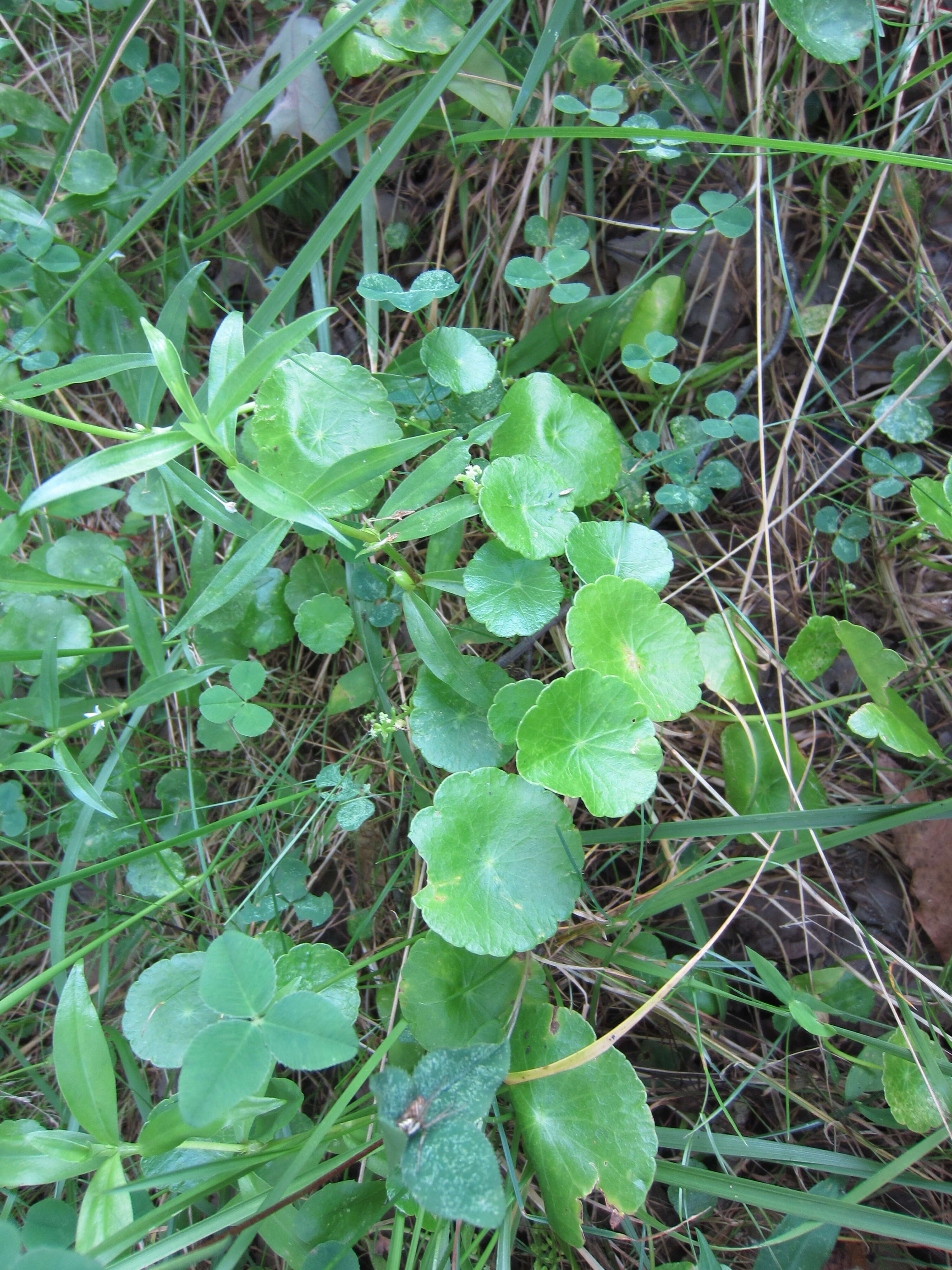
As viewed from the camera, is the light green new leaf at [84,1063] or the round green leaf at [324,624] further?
the round green leaf at [324,624]

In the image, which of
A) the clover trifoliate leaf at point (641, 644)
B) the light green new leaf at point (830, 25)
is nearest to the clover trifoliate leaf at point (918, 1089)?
the clover trifoliate leaf at point (641, 644)

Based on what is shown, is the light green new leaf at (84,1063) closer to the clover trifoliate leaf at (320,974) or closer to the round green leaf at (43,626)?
the clover trifoliate leaf at (320,974)

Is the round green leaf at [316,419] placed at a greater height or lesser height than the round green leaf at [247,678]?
greater

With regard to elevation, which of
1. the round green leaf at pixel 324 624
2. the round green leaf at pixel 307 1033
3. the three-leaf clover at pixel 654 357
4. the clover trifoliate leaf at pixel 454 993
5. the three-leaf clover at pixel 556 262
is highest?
the three-leaf clover at pixel 556 262

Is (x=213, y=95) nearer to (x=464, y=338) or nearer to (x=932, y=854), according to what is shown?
(x=464, y=338)

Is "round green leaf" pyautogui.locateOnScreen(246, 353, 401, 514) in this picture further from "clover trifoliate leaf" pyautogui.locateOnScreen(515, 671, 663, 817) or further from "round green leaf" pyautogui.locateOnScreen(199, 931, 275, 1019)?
"round green leaf" pyautogui.locateOnScreen(199, 931, 275, 1019)

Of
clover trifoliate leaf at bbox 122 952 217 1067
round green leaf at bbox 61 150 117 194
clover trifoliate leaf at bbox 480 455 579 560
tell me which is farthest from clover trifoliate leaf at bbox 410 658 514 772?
round green leaf at bbox 61 150 117 194

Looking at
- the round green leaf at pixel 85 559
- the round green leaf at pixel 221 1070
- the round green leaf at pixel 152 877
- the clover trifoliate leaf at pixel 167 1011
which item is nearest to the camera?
the round green leaf at pixel 221 1070
